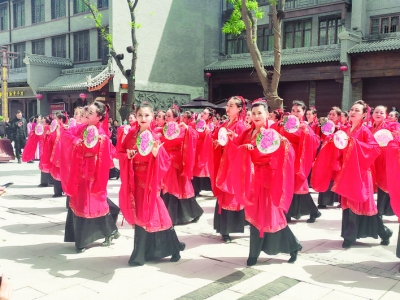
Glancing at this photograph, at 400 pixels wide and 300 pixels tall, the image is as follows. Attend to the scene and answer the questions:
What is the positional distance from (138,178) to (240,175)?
1044mm

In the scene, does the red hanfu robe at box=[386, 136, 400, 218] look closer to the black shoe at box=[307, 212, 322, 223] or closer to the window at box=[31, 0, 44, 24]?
the black shoe at box=[307, 212, 322, 223]

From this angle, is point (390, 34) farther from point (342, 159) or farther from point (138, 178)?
point (138, 178)

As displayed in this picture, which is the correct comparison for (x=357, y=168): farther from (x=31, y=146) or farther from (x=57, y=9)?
(x=57, y=9)

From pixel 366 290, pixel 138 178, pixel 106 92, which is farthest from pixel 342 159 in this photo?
pixel 106 92

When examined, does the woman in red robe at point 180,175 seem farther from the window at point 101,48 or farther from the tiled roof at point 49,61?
the tiled roof at point 49,61

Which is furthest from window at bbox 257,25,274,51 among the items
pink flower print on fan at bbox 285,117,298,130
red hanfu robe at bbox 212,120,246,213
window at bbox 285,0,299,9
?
red hanfu robe at bbox 212,120,246,213

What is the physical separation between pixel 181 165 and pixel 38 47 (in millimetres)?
20797

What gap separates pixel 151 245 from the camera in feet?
14.7

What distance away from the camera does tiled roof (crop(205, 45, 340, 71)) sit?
58.4 ft

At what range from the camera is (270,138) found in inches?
169

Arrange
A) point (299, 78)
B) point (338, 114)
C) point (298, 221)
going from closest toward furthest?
point (298, 221) < point (338, 114) < point (299, 78)

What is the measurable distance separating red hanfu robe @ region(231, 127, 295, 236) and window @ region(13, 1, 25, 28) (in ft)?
78.2

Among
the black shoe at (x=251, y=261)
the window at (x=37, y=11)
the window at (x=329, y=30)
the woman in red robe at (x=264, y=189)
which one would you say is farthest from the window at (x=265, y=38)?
the black shoe at (x=251, y=261)

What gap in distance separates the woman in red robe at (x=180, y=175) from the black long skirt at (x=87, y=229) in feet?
3.78
